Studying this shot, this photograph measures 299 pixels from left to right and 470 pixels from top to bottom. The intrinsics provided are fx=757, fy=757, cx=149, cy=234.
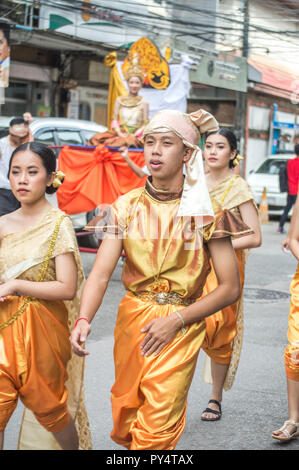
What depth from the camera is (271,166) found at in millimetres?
21828

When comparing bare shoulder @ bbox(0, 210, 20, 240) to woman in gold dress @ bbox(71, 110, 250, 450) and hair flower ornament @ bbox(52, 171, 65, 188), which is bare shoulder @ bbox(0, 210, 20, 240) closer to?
hair flower ornament @ bbox(52, 171, 65, 188)

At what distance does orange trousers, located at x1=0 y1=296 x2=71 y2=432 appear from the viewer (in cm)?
340

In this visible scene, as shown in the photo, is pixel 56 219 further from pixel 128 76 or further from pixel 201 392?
pixel 128 76

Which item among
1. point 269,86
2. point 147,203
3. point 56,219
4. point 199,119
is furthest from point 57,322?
point 269,86

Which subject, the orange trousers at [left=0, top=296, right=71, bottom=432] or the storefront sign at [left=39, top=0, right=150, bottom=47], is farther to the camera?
the storefront sign at [left=39, top=0, right=150, bottom=47]

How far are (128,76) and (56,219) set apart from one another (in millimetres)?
7845

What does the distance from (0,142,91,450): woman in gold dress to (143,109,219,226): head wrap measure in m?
0.62

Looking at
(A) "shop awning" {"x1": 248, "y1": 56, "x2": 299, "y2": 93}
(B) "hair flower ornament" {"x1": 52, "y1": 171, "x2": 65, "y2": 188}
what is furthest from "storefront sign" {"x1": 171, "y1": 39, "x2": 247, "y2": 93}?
(B) "hair flower ornament" {"x1": 52, "y1": 171, "x2": 65, "y2": 188}

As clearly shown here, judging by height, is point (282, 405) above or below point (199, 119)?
below

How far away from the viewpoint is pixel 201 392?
5688 mm

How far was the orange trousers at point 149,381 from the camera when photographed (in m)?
3.14

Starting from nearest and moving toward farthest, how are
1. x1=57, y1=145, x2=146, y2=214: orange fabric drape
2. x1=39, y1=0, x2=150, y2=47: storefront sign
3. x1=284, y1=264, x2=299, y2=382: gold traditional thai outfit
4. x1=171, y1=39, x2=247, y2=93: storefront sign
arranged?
x1=284, y1=264, x2=299, y2=382: gold traditional thai outfit < x1=57, y1=145, x2=146, y2=214: orange fabric drape < x1=39, y1=0, x2=150, y2=47: storefront sign < x1=171, y1=39, x2=247, y2=93: storefront sign

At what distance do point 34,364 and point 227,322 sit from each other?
6.32 ft

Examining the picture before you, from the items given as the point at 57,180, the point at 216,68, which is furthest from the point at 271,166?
the point at 57,180
